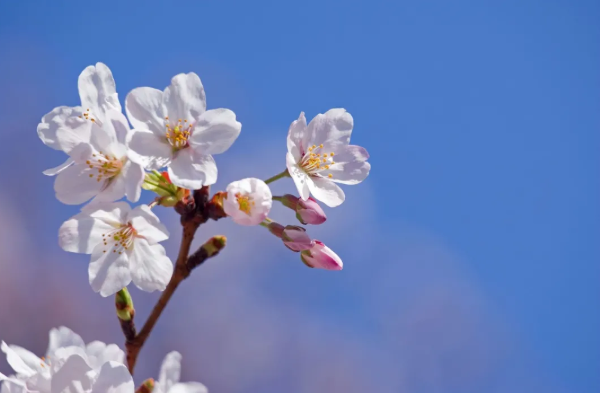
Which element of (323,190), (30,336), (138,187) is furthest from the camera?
(30,336)

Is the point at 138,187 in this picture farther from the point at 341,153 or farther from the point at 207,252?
the point at 341,153

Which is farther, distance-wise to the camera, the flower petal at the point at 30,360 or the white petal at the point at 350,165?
the white petal at the point at 350,165

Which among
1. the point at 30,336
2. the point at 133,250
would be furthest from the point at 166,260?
the point at 30,336

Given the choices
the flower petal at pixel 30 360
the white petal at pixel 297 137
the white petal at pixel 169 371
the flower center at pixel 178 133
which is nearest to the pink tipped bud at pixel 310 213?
the white petal at pixel 297 137

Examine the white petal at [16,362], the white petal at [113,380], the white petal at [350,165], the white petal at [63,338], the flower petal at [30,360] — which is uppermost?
the white petal at [350,165]

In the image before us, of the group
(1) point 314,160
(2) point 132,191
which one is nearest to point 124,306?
(2) point 132,191

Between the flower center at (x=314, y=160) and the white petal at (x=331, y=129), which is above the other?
the white petal at (x=331, y=129)

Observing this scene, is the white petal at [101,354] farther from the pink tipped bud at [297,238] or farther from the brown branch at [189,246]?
the pink tipped bud at [297,238]
